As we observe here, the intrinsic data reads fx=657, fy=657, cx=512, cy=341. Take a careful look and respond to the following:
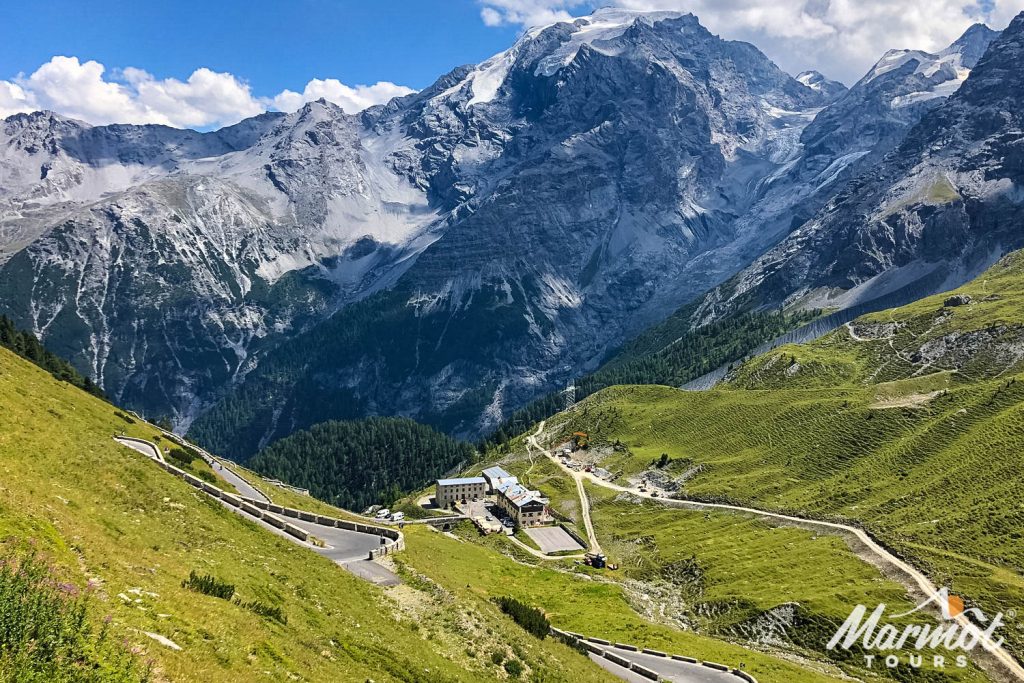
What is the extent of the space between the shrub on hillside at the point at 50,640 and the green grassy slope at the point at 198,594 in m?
0.87

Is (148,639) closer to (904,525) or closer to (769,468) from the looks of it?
(904,525)

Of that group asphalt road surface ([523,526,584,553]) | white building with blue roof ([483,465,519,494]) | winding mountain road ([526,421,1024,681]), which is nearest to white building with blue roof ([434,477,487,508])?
white building with blue roof ([483,465,519,494])

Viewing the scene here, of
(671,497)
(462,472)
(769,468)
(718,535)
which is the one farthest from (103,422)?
(462,472)

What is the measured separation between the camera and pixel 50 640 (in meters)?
17.2

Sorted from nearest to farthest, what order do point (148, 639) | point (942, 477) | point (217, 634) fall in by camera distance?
point (148, 639) → point (217, 634) → point (942, 477)

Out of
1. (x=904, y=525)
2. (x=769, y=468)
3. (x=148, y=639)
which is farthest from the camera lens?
(x=769, y=468)

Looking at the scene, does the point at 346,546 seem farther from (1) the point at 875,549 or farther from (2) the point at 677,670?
(1) the point at 875,549

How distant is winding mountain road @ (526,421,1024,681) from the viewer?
7050cm

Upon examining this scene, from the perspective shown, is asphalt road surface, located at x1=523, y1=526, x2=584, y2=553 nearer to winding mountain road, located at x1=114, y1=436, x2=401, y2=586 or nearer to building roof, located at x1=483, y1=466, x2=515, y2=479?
building roof, located at x1=483, y1=466, x2=515, y2=479

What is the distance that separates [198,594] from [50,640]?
42.3 feet

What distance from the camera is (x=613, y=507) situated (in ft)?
451

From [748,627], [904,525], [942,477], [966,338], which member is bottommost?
[748,627]

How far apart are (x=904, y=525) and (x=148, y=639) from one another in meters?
104

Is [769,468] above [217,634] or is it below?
above
